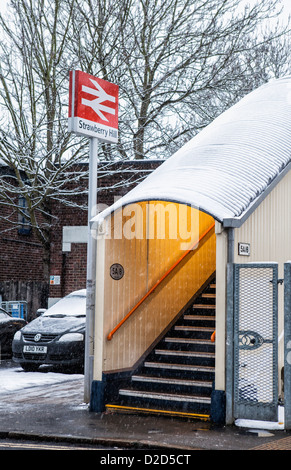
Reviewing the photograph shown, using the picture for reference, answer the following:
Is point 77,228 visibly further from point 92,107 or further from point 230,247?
point 230,247

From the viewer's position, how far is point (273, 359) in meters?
8.62

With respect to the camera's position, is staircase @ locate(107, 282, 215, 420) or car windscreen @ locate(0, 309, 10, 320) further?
car windscreen @ locate(0, 309, 10, 320)

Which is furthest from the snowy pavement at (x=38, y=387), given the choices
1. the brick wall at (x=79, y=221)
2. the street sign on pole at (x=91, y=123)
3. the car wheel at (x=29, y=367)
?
the brick wall at (x=79, y=221)

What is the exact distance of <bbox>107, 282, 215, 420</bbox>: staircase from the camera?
941 cm

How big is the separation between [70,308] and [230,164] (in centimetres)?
619

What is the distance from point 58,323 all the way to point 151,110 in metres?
10.5

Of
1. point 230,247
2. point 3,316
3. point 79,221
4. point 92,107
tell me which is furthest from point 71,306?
point 230,247

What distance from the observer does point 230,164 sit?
10.5 m

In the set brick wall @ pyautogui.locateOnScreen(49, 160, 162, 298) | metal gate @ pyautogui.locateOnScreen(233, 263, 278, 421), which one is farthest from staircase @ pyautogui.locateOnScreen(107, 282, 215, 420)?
brick wall @ pyautogui.locateOnScreen(49, 160, 162, 298)

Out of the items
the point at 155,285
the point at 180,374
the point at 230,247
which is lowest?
the point at 180,374

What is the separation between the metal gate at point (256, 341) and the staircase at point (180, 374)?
67cm

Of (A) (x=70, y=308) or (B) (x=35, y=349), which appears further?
(A) (x=70, y=308)

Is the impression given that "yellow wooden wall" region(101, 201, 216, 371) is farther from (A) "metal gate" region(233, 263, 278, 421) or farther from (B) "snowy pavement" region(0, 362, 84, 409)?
(A) "metal gate" region(233, 263, 278, 421)
